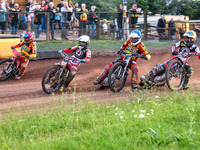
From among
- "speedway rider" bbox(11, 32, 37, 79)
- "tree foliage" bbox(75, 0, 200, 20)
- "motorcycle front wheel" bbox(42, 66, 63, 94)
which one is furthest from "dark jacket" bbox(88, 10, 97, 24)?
"tree foliage" bbox(75, 0, 200, 20)

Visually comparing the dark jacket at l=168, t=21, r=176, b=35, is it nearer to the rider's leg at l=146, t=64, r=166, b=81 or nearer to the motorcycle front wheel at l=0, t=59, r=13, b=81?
the rider's leg at l=146, t=64, r=166, b=81

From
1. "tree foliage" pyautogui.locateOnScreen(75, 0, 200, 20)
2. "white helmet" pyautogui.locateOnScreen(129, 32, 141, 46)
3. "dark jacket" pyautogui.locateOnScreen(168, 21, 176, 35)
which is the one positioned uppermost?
"tree foliage" pyautogui.locateOnScreen(75, 0, 200, 20)

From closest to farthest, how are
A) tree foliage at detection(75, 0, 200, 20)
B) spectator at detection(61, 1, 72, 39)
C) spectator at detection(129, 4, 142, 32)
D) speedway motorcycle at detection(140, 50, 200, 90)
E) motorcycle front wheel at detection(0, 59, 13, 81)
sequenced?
speedway motorcycle at detection(140, 50, 200, 90) → motorcycle front wheel at detection(0, 59, 13, 81) → spectator at detection(61, 1, 72, 39) → spectator at detection(129, 4, 142, 32) → tree foliage at detection(75, 0, 200, 20)

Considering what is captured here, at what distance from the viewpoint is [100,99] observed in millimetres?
9375

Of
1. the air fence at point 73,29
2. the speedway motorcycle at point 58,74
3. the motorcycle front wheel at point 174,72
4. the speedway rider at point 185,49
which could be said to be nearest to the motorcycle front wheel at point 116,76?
the speedway rider at point 185,49

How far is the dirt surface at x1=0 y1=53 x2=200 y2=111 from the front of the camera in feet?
30.3

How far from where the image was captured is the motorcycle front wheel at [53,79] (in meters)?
9.88

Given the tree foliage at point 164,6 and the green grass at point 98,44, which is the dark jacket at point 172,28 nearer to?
the green grass at point 98,44

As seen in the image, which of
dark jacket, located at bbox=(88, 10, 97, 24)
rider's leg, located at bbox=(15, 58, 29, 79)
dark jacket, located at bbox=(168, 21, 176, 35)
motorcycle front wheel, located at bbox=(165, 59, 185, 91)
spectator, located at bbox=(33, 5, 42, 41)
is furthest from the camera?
dark jacket, located at bbox=(168, 21, 176, 35)

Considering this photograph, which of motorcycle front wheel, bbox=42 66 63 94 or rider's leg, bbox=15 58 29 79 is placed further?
rider's leg, bbox=15 58 29 79

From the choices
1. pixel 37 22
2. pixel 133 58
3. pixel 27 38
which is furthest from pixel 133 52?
pixel 37 22

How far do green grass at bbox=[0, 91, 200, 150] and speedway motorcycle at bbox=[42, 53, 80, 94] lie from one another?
2.31 metres

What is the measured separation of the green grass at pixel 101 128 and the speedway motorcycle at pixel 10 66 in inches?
191

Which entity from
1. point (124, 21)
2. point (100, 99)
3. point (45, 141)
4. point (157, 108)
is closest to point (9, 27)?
point (124, 21)
